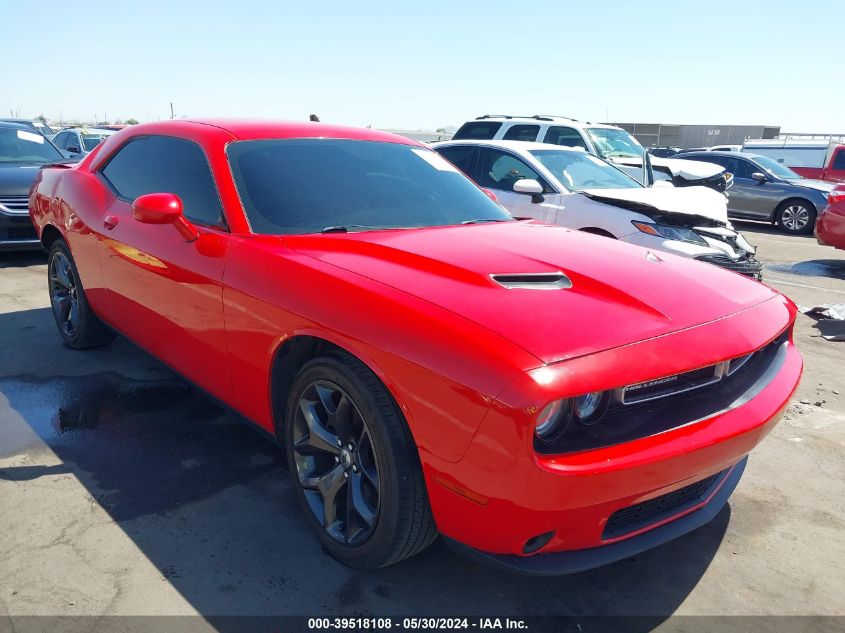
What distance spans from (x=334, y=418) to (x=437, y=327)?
62 centimetres

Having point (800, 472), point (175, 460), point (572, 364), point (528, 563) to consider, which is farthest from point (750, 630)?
point (175, 460)

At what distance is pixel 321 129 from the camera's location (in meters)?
3.60

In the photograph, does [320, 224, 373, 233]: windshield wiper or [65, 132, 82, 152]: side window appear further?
[65, 132, 82, 152]: side window

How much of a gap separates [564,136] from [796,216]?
5601 mm

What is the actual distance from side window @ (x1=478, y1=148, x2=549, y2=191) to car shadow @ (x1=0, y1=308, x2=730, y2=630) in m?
4.25

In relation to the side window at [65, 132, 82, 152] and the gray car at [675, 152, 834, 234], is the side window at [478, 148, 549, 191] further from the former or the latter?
the side window at [65, 132, 82, 152]

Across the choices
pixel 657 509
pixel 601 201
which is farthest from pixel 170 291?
pixel 601 201

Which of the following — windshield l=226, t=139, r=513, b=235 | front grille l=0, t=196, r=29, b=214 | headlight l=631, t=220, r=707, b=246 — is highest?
windshield l=226, t=139, r=513, b=235

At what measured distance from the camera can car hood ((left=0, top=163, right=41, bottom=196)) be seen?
7.29 meters

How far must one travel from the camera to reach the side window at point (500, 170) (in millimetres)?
6955

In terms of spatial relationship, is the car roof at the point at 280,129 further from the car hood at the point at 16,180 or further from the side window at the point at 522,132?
the side window at the point at 522,132

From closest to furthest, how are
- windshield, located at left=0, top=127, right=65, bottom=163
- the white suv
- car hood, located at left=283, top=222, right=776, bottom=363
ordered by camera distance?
car hood, located at left=283, top=222, right=776, bottom=363 → windshield, located at left=0, top=127, right=65, bottom=163 → the white suv

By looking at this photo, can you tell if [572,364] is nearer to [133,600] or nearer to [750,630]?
[750,630]

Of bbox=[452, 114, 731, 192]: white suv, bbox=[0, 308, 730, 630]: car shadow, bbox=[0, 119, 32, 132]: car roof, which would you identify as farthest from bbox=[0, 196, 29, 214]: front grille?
bbox=[452, 114, 731, 192]: white suv
